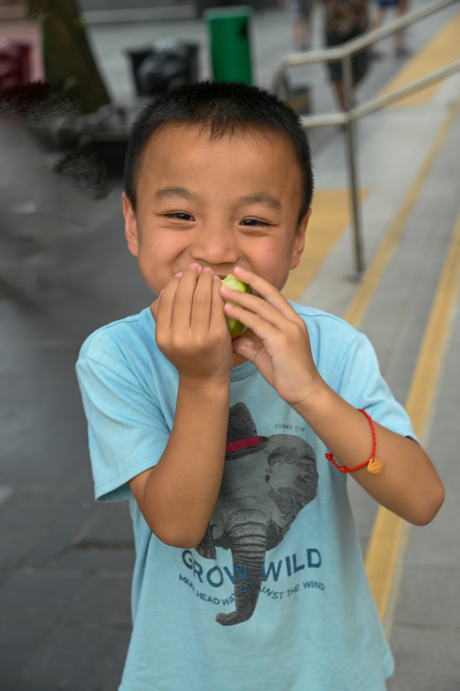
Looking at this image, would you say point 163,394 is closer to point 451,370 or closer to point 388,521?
point 388,521

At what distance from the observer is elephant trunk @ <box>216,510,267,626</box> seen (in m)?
1.24

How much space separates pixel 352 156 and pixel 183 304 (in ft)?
13.2

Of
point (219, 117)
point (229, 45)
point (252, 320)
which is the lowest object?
point (229, 45)

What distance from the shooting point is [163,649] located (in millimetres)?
1330

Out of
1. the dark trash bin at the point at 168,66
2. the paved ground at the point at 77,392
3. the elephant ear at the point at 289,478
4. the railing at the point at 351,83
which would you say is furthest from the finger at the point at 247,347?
the dark trash bin at the point at 168,66

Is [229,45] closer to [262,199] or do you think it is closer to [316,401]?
[262,199]

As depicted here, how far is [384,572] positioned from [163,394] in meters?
1.55

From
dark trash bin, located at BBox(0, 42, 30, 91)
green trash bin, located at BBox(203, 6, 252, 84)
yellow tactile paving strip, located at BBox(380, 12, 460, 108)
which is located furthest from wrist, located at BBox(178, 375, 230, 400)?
yellow tactile paving strip, located at BBox(380, 12, 460, 108)

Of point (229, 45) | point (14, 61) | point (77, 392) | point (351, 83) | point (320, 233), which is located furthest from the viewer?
point (14, 61)

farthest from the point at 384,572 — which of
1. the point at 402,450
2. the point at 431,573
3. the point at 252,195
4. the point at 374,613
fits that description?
the point at 252,195

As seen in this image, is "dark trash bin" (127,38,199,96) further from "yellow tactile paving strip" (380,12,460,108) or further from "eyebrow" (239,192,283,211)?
"eyebrow" (239,192,283,211)

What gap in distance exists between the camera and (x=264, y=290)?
3.52ft

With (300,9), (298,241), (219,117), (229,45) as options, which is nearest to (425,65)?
(229,45)

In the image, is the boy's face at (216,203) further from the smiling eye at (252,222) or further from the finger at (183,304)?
the finger at (183,304)
